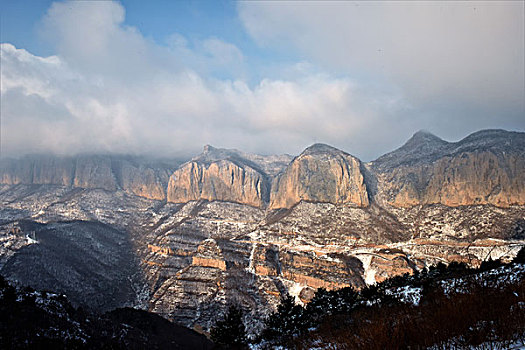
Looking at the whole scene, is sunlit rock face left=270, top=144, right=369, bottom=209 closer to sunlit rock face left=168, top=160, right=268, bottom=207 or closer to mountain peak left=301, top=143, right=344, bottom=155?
mountain peak left=301, top=143, right=344, bottom=155

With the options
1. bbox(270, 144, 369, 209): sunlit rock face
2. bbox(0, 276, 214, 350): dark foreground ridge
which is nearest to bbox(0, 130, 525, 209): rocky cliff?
bbox(270, 144, 369, 209): sunlit rock face

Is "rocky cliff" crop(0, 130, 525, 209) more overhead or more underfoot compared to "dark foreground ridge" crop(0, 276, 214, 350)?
more overhead

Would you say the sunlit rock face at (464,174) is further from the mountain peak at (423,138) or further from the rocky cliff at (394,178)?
the mountain peak at (423,138)

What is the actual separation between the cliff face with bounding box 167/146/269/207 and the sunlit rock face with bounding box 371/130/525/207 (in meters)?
78.9

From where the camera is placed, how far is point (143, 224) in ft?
472

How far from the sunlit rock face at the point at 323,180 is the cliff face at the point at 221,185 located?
785 inches

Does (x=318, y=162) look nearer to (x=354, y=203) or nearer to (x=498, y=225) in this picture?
(x=354, y=203)

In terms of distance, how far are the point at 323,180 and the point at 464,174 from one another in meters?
58.5

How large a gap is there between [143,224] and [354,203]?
110m

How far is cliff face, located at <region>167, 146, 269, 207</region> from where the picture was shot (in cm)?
17700

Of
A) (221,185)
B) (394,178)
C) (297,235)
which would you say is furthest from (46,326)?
(221,185)

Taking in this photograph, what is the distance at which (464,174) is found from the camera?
4008 inches

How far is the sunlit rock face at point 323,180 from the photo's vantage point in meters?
127

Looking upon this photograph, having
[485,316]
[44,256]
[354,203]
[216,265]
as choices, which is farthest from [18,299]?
[354,203]
